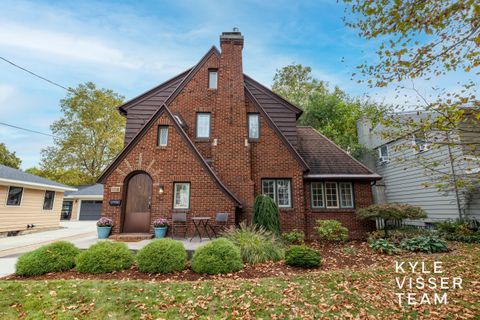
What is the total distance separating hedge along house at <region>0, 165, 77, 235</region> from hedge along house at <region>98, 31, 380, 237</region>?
334 inches

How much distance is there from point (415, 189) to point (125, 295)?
14.9m

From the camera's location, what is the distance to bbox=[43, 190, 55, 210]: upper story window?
601 inches

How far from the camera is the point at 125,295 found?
12.8 feet

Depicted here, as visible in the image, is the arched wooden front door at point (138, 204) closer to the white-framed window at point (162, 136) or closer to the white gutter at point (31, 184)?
the white-framed window at point (162, 136)

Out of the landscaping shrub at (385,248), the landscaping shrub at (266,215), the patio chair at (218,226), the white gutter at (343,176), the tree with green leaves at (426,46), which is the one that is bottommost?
the landscaping shrub at (385,248)

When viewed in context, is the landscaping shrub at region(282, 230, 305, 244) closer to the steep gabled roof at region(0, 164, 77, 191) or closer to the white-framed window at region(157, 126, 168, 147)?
the white-framed window at region(157, 126, 168, 147)

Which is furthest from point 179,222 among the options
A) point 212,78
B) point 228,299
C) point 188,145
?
point 212,78

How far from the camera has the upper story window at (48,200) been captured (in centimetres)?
1526

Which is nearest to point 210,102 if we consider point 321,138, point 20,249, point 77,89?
point 321,138

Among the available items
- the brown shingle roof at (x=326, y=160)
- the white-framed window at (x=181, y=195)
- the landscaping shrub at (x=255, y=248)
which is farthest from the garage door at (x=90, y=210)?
the brown shingle roof at (x=326, y=160)

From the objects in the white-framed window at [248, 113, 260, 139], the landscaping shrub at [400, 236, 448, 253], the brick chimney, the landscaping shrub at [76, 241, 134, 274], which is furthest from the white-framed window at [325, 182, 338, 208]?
the landscaping shrub at [76, 241, 134, 274]

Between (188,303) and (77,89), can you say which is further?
(77,89)

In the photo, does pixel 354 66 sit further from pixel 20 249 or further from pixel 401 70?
pixel 20 249

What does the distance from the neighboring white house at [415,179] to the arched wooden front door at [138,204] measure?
832 centimetres
